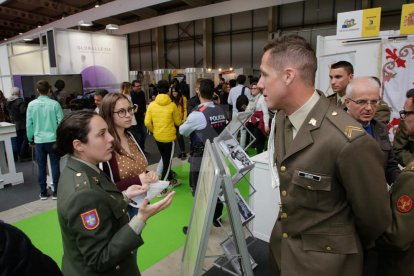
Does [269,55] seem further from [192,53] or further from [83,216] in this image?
[192,53]

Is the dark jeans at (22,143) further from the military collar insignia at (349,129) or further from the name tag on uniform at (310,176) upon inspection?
the military collar insignia at (349,129)

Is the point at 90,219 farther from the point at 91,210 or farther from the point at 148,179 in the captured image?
the point at 148,179

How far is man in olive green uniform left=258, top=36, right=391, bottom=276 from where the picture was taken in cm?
99

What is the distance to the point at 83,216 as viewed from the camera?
3.51 ft

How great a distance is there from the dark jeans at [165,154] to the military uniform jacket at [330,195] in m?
3.13

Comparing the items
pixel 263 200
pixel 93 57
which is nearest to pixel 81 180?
pixel 263 200

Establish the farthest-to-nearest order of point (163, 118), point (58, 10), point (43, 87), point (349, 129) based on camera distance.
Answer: point (58, 10) < point (163, 118) < point (43, 87) < point (349, 129)

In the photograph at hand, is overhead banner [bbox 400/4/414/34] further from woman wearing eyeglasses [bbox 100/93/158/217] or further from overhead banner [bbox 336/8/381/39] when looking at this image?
woman wearing eyeglasses [bbox 100/93/158/217]

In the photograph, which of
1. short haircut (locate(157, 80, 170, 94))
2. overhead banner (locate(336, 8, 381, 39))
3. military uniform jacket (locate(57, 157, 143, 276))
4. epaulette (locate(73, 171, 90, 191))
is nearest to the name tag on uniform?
military uniform jacket (locate(57, 157, 143, 276))

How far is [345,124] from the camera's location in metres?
1.02

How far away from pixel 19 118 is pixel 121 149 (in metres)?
5.15

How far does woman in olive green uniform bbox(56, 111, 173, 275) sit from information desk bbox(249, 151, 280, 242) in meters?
1.61

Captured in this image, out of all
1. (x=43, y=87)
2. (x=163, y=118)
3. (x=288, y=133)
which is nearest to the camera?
(x=288, y=133)

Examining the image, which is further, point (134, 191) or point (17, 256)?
point (134, 191)
